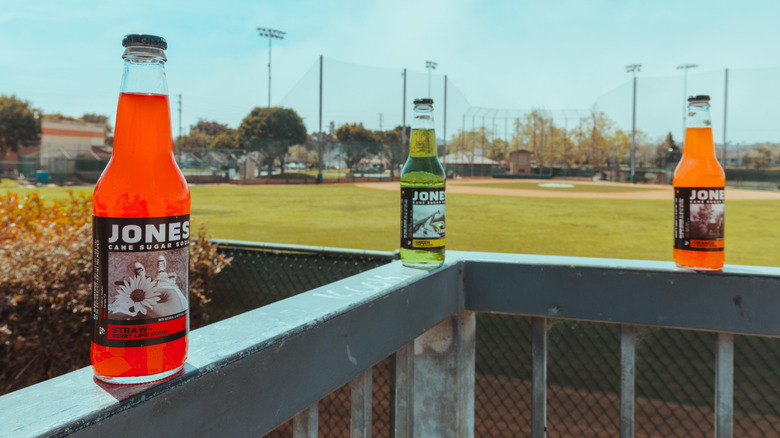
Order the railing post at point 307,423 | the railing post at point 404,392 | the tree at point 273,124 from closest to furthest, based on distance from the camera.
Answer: the railing post at point 307,423, the railing post at point 404,392, the tree at point 273,124

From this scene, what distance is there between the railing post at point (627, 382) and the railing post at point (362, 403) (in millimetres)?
615

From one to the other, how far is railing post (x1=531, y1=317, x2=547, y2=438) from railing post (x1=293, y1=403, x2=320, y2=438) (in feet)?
2.14

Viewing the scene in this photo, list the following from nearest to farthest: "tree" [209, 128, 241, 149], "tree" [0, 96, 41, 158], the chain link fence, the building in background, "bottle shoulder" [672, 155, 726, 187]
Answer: "bottle shoulder" [672, 155, 726, 187], the chain link fence, "tree" [0, 96, 41, 158], the building in background, "tree" [209, 128, 241, 149]

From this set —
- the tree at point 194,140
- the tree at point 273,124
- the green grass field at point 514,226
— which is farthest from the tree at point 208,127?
the green grass field at point 514,226

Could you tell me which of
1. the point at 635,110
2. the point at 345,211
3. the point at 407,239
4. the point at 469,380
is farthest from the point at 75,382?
the point at 635,110

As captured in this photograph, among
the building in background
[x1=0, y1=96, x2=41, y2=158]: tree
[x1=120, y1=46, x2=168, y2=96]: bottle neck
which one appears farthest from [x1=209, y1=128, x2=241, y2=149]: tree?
[x1=120, y1=46, x2=168, y2=96]: bottle neck

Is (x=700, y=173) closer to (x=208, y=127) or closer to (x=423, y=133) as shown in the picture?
(x=423, y=133)

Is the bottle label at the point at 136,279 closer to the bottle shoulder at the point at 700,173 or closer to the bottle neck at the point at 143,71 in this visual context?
the bottle neck at the point at 143,71

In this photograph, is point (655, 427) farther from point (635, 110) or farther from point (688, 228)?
point (635, 110)

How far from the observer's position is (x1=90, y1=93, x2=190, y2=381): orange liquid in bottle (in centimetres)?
65

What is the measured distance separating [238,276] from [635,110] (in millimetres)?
48455

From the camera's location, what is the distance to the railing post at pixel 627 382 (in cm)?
133

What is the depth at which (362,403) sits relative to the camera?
→ 1.10 metres

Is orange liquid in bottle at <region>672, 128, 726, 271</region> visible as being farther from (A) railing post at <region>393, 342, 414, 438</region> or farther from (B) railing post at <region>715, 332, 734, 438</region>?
(A) railing post at <region>393, 342, 414, 438</region>
